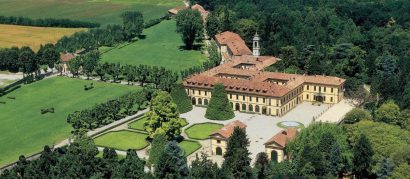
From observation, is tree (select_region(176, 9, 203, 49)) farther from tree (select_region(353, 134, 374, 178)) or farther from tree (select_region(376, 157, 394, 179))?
tree (select_region(376, 157, 394, 179))

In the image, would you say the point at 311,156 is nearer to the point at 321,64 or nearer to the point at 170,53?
the point at 321,64

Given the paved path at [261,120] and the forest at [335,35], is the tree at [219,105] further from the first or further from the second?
the forest at [335,35]

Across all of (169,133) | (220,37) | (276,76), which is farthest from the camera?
(220,37)

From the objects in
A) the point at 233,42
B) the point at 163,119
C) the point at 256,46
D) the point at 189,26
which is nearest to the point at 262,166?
the point at 163,119

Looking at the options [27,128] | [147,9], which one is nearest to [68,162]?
[27,128]

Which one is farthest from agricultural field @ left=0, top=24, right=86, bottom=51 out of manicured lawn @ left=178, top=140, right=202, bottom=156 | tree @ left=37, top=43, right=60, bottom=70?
manicured lawn @ left=178, top=140, right=202, bottom=156

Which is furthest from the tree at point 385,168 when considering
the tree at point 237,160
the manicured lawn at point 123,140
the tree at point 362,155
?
the manicured lawn at point 123,140
